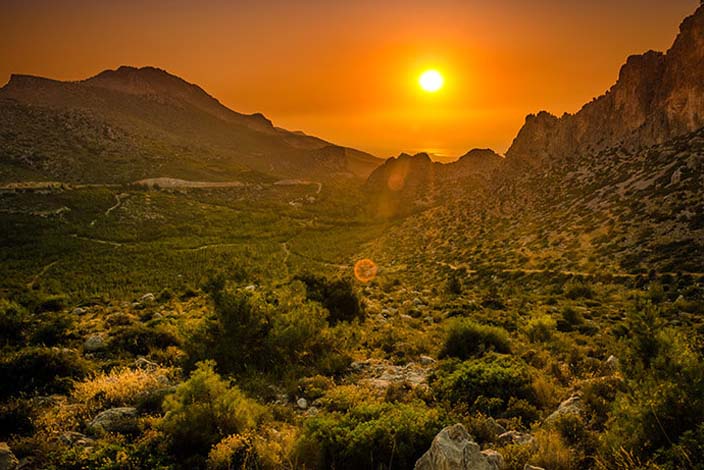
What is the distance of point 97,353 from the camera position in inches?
536

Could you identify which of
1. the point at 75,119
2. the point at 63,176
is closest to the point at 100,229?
the point at 63,176

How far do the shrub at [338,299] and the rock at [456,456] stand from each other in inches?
524

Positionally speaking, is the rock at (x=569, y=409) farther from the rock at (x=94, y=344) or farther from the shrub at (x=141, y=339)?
the rock at (x=94, y=344)

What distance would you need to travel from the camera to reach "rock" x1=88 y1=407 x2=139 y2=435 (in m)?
7.82

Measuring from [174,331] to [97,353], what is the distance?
279 cm

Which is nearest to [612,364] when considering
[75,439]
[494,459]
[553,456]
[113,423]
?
[553,456]

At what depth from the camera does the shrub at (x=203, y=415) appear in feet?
24.0

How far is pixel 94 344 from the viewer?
14.0 metres

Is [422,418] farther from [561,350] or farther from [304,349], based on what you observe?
[561,350]

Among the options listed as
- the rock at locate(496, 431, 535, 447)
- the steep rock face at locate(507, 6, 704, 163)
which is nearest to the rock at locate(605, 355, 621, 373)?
the rock at locate(496, 431, 535, 447)

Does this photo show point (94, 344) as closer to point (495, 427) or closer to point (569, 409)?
point (495, 427)

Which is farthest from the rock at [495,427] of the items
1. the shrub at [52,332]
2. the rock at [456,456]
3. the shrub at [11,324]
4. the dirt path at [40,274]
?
the dirt path at [40,274]

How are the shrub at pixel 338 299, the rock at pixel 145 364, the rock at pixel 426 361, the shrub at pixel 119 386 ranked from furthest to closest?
the shrub at pixel 338 299 → the rock at pixel 426 361 → the rock at pixel 145 364 → the shrub at pixel 119 386

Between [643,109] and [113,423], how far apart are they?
241 feet
